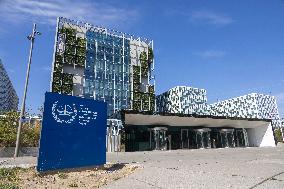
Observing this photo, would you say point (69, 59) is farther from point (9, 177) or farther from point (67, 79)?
point (9, 177)

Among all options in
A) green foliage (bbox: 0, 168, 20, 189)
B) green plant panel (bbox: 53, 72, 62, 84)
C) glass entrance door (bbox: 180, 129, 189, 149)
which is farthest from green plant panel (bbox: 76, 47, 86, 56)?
green foliage (bbox: 0, 168, 20, 189)

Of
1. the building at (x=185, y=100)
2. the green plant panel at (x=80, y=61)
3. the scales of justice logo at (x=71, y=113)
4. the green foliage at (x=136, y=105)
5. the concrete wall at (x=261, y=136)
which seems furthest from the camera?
the building at (x=185, y=100)

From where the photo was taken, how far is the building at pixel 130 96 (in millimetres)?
32125

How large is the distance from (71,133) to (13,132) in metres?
18.7

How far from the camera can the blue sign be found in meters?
8.27

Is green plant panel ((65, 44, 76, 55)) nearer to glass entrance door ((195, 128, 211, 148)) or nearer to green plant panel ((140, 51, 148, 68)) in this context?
green plant panel ((140, 51, 148, 68))

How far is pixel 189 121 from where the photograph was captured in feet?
112

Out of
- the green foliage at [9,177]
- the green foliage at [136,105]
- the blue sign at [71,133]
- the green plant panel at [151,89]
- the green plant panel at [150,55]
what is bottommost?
the green foliage at [9,177]

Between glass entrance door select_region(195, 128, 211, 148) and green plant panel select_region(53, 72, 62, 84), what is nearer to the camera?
glass entrance door select_region(195, 128, 211, 148)

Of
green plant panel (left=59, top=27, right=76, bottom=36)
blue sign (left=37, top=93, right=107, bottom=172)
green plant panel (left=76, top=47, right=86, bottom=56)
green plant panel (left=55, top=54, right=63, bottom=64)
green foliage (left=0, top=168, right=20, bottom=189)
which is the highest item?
green plant panel (left=59, top=27, right=76, bottom=36)

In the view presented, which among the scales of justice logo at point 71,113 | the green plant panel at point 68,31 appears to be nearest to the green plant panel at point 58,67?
the green plant panel at point 68,31

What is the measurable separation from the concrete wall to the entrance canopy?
2.55 feet

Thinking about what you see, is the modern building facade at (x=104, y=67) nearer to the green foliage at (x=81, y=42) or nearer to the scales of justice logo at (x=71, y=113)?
the green foliage at (x=81, y=42)

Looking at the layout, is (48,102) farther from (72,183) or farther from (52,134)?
(72,183)
